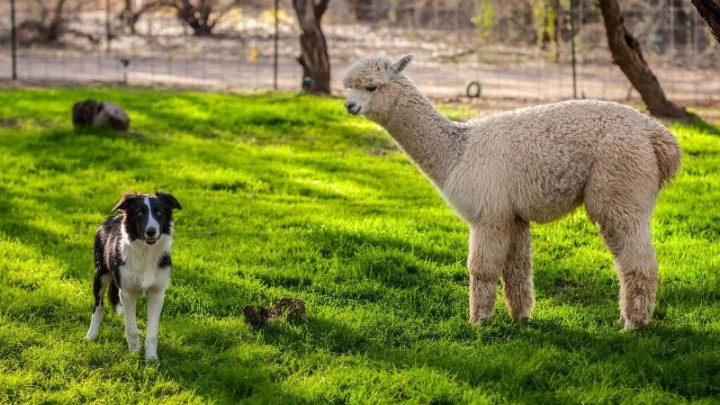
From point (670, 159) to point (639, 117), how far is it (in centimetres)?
33

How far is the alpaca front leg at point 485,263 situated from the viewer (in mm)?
6816

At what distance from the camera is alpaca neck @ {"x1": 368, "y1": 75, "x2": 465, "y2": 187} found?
7062 mm

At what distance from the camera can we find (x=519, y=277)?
7.11 m

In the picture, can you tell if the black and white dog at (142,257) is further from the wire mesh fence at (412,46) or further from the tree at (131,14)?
the tree at (131,14)

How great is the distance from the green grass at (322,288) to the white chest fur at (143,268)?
461 mm

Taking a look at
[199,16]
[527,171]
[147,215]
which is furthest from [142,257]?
[199,16]

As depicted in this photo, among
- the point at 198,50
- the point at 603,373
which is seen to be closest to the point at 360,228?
the point at 603,373

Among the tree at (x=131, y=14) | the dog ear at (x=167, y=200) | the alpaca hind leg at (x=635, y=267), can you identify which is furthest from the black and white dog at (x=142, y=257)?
the tree at (x=131, y=14)

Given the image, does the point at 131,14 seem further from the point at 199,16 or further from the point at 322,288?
the point at 322,288

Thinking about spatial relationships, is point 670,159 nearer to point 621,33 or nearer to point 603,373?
→ point 603,373

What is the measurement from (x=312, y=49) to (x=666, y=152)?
10.4 metres

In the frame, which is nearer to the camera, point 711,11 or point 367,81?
point 711,11

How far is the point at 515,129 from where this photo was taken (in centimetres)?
686

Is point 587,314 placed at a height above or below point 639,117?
below
